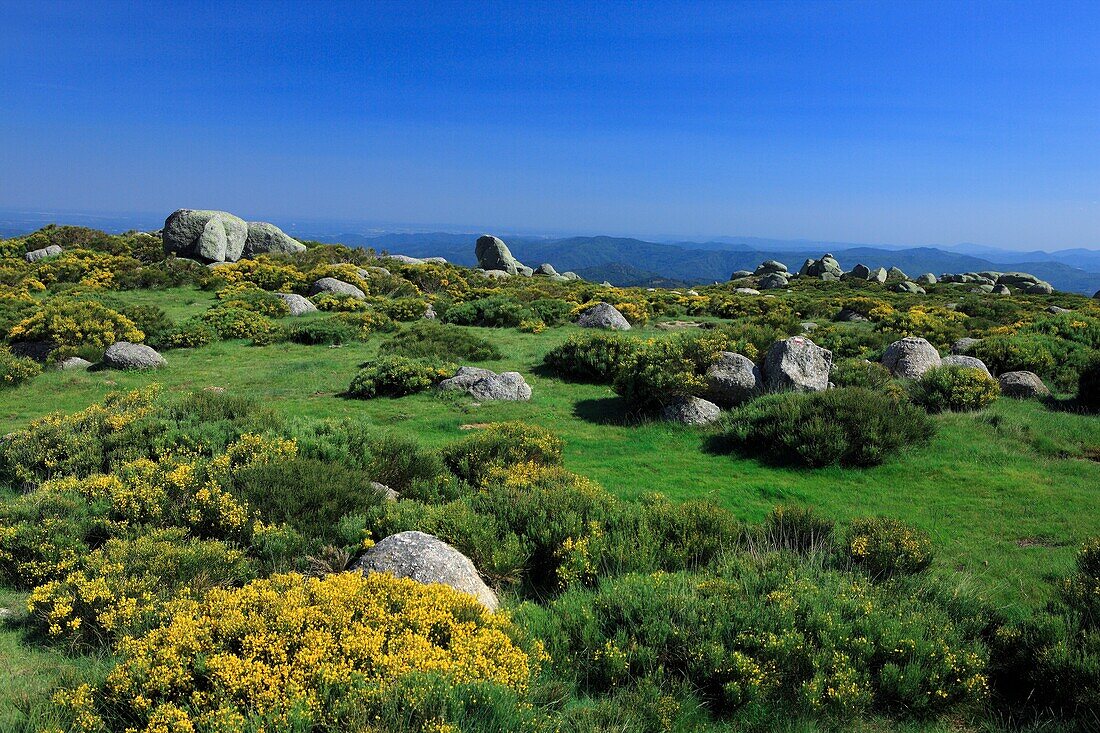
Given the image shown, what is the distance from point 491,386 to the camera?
14.7 metres

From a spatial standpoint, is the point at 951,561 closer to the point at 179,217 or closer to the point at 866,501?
the point at 866,501

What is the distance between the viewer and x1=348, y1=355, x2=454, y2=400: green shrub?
14.7m

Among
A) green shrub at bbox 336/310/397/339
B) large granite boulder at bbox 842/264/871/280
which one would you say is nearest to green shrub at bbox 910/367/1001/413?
green shrub at bbox 336/310/397/339

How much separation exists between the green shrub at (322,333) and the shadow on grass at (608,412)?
10.9m

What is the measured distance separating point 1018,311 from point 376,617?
3709cm

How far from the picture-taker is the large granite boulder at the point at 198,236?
3672 cm

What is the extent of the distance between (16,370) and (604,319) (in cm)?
1910

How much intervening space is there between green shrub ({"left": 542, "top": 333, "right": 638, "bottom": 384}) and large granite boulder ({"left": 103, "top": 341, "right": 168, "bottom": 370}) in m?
11.4

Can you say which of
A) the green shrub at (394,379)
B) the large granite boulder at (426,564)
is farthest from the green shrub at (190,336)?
the large granite boulder at (426,564)

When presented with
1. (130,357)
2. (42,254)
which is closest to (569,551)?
(130,357)

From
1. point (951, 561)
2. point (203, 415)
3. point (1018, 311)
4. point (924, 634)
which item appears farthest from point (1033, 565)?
point (1018, 311)

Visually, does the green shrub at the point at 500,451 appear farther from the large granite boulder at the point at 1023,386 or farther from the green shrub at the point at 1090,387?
the green shrub at the point at 1090,387

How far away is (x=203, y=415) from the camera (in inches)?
389

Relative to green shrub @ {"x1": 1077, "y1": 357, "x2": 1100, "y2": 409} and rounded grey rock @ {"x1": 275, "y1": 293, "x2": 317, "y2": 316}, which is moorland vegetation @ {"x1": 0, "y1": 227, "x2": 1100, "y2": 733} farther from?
rounded grey rock @ {"x1": 275, "y1": 293, "x2": 317, "y2": 316}
